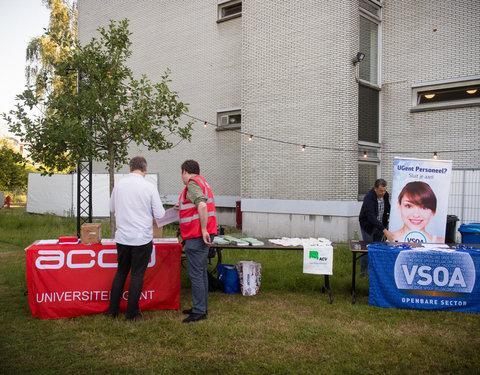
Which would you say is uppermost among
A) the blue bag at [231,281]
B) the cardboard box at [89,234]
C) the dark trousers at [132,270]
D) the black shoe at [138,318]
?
the cardboard box at [89,234]

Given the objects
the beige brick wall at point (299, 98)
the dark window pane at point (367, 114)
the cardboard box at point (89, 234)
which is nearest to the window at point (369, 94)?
the dark window pane at point (367, 114)

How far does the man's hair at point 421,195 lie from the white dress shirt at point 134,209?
4703 mm

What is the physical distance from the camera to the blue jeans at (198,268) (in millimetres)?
5185

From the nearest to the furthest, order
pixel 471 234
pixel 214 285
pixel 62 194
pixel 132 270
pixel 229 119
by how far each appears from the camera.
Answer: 1. pixel 132 270
2. pixel 214 285
3. pixel 471 234
4. pixel 229 119
5. pixel 62 194

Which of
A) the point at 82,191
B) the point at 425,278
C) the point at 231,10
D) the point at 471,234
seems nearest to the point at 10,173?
the point at 82,191

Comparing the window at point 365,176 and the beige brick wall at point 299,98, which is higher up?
the beige brick wall at point 299,98

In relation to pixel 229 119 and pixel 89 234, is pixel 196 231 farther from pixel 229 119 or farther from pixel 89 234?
pixel 229 119

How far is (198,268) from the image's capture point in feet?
17.1

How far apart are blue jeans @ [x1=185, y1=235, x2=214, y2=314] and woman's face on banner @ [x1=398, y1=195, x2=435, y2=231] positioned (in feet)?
13.4

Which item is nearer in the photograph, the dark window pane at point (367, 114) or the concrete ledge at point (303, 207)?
the concrete ledge at point (303, 207)

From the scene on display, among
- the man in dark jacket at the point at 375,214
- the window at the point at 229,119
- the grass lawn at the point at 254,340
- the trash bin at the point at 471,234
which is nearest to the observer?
the grass lawn at the point at 254,340

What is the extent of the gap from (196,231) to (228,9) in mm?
14138

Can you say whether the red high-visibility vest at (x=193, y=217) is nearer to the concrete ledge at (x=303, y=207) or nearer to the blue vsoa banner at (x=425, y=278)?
the blue vsoa banner at (x=425, y=278)

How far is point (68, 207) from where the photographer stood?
66.0 ft
